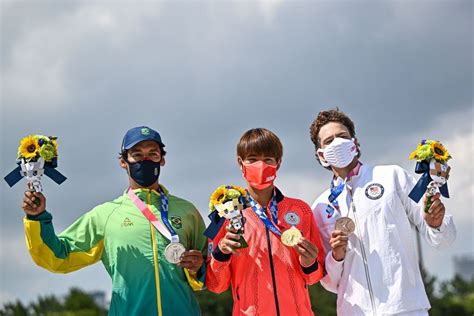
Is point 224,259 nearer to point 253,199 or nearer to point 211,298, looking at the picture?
point 253,199

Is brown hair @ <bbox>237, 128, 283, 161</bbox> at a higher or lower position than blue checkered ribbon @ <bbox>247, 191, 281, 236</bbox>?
higher

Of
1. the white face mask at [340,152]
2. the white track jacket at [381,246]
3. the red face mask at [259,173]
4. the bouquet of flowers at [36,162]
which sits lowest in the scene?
the white track jacket at [381,246]

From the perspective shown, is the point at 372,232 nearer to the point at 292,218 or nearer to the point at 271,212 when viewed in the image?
the point at 292,218

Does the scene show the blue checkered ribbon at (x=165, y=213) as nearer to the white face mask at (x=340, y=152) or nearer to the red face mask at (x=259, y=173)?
the red face mask at (x=259, y=173)

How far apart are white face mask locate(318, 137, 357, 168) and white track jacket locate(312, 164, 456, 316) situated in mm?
230

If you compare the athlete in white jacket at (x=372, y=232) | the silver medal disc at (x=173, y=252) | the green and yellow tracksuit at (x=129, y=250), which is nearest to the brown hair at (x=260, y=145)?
the athlete in white jacket at (x=372, y=232)

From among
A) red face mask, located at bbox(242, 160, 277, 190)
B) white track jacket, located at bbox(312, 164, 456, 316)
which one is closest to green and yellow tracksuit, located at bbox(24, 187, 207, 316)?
red face mask, located at bbox(242, 160, 277, 190)

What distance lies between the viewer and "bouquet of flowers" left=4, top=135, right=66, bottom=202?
628cm

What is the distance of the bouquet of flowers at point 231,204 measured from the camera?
6.00 m

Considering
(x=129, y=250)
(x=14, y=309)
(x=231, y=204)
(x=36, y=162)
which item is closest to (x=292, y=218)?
(x=231, y=204)

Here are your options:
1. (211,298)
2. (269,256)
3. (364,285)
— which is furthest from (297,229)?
(211,298)

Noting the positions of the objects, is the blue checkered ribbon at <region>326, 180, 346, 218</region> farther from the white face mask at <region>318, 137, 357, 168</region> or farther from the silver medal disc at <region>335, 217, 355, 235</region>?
the silver medal disc at <region>335, 217, 355, 235</region>

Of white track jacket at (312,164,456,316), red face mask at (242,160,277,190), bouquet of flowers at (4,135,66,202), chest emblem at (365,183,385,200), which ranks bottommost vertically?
white track jacket at (312,164,456,316)

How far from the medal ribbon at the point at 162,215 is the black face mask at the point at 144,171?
166 mm
